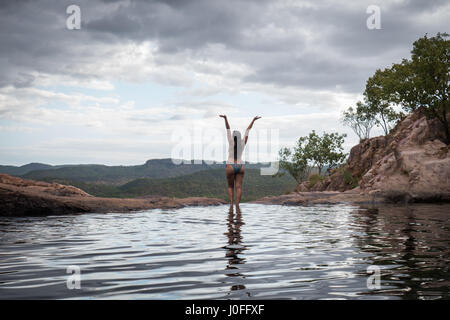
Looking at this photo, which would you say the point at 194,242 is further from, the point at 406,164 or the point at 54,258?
the point at 406,164

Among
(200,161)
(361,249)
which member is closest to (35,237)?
(361,249)

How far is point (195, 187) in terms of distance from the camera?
8438 cm

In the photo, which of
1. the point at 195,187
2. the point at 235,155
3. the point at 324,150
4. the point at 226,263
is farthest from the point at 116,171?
the point at 226,263

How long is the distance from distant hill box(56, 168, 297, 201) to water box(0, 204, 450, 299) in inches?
2440

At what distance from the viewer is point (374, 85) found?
51.7 metres

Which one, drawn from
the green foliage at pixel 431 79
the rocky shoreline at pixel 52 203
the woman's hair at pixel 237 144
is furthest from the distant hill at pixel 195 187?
the woman's hair at pixel 237 144

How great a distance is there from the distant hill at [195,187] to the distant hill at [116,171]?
25.0 m

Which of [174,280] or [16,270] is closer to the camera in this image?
[174,280]

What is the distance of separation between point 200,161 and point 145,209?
16532 centimetres

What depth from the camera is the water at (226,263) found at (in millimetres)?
3541

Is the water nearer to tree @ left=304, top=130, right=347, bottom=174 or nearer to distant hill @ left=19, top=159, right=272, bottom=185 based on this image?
tree @ left=304, top=130, right=347, bottom=174

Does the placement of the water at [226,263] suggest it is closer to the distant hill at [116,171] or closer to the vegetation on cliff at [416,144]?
the vegetation on cliff at [416,144]

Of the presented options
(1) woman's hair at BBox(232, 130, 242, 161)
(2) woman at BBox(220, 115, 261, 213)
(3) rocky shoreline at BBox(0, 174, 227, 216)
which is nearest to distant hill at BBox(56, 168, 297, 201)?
(3) rocky shoreline at BBox(0, 174, 227, 216)

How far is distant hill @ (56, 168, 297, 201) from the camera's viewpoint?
7256 centimetres
